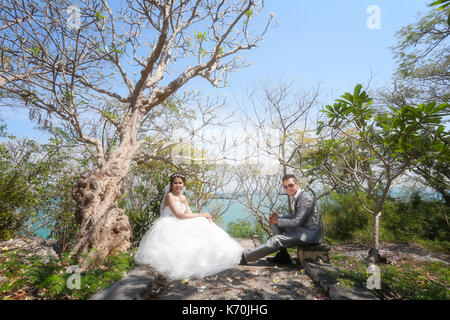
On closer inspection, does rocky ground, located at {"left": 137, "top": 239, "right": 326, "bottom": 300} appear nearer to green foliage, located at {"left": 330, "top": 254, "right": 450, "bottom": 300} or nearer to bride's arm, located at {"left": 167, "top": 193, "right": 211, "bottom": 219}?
green foliage, located at {"left": 330, "top": 254, "right": 450, "bottom": 300}

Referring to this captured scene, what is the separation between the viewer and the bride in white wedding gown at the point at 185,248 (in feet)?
9.44

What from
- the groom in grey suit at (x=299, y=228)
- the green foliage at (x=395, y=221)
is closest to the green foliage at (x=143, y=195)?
the groom in grey suit at (x=299, y=228)

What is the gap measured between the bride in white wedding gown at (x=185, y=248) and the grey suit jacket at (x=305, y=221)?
3.44 ft

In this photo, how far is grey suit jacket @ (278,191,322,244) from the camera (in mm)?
3234

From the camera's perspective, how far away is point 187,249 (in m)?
2.96

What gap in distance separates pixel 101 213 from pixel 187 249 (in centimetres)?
195

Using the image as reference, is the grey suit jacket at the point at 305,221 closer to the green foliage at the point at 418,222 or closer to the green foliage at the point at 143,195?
the green foliage at the point at 143,195

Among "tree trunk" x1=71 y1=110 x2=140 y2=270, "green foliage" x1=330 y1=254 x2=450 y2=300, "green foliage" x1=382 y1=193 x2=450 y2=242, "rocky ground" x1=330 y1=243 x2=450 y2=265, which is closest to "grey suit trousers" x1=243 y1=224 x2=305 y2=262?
"green foliage" x1=330 y1=254 x2=450 y2=300

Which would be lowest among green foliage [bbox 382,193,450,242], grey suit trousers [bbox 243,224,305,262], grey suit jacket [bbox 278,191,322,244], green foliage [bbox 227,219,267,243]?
green foliage [bbox 227,219,267,243]

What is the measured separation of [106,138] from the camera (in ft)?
23.5

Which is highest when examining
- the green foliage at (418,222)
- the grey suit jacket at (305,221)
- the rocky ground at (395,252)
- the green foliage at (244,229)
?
the grey suit jacket at (305,221)

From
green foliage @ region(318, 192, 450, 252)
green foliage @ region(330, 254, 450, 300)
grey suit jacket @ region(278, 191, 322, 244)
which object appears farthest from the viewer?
green foliage @ region(318, 192, 450, 252)

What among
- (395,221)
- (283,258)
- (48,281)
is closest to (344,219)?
(395,221)
